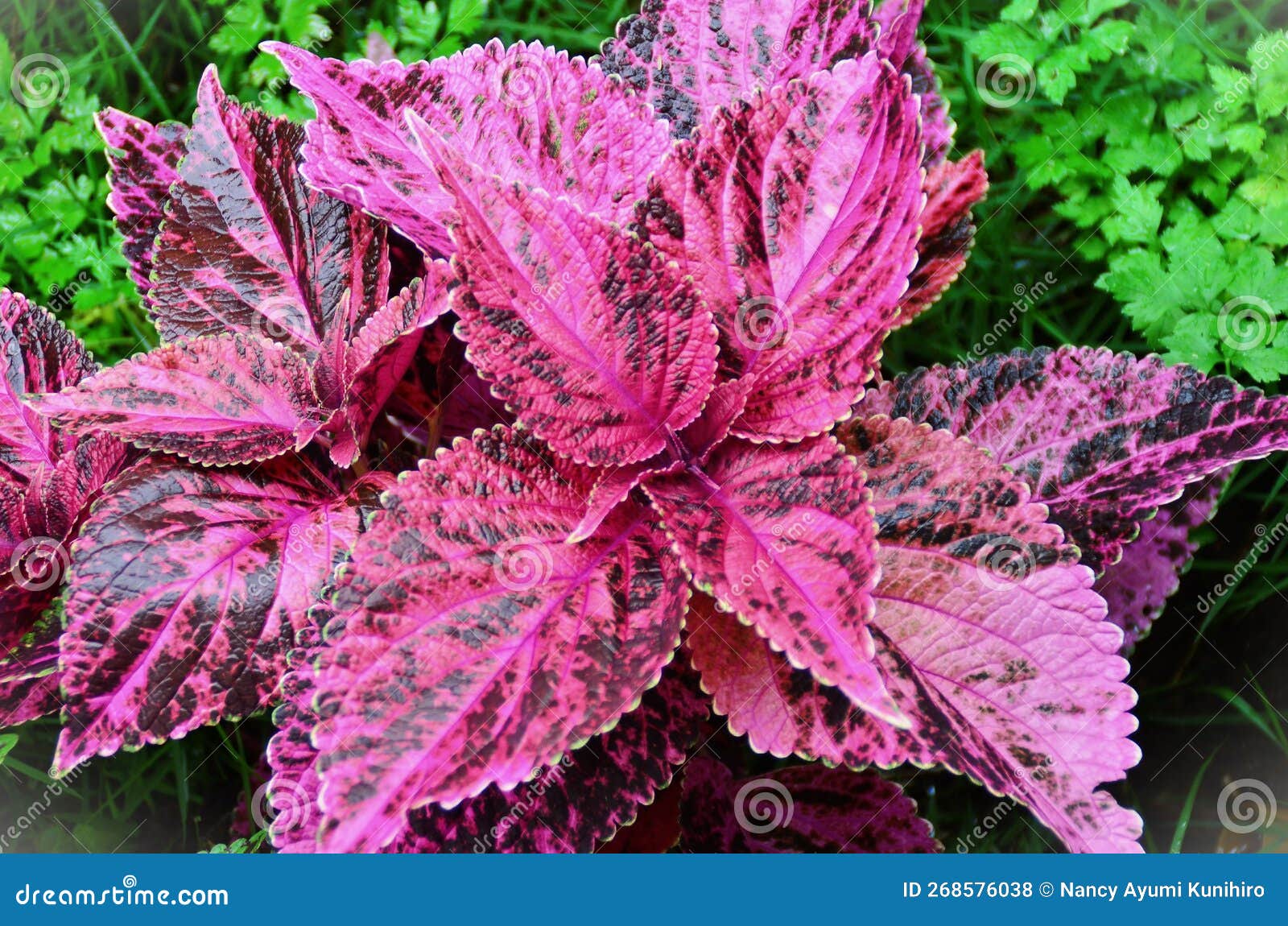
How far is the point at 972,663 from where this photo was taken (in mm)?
972

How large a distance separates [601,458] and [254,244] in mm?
511

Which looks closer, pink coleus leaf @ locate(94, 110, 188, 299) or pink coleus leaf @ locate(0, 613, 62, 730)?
pink coleus leaf @ locate(0, 613, 62, 730)

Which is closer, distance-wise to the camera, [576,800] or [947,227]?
[576,800]

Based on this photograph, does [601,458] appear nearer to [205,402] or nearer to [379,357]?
[379,357]

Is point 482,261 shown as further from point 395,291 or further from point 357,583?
point 395,291

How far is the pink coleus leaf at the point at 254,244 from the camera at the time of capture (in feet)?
3.82

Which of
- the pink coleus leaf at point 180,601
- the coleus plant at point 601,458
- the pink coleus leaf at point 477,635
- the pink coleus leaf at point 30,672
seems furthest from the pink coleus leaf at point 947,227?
the pink coleus leaf at point 30,672

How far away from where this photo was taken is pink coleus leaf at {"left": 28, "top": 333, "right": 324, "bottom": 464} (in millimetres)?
1039

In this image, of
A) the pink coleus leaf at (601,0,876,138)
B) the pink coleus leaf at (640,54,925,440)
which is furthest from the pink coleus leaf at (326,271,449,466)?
the pink coleus leaf at (601,0,876,138)

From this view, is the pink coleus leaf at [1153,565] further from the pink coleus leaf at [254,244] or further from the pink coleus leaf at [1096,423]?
the pink coleus leaf at [254,244]

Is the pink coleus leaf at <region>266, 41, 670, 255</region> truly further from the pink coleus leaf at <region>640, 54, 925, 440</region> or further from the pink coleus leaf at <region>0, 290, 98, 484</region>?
the pink coleus leaf at <region>0, 290, 98, 484</region>

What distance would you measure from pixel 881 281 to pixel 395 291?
632 mm

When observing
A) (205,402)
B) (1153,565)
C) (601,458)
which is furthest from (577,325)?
(1153,565)

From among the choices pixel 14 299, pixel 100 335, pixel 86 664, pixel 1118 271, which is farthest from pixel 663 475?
pixel 100 335
